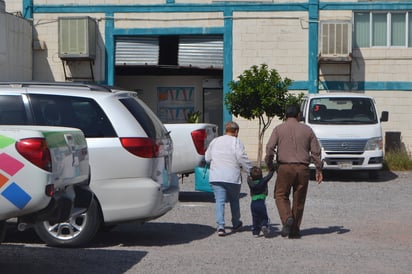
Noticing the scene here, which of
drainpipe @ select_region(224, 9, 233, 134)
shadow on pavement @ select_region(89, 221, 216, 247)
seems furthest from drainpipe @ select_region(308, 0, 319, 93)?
shadow on pavement @ select_region(89, 221, 216, 247)

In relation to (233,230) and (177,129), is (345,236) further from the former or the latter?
(177,129)

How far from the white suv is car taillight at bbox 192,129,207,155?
4.36m

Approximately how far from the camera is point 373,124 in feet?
63.7

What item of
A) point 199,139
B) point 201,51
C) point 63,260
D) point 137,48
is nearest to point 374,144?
point 199,139

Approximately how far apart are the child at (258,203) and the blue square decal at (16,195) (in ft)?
15.3

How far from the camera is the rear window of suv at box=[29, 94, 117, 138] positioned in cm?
972

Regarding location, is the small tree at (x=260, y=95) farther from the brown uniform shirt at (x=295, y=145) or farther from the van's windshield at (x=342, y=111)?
the brown uniform shirt at (x=295, y=145)

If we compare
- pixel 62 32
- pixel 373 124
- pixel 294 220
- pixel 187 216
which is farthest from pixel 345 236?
pixel 62 32

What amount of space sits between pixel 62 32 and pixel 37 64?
1.53 m

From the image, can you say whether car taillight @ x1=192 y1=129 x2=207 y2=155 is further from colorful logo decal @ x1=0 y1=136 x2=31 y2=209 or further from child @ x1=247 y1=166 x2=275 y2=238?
colorful logo decal @ x1=0 y1=136 x2=31 y2=209

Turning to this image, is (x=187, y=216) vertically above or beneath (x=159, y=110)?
beneath

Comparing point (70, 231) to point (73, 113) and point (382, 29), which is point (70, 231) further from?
point (382, 29)

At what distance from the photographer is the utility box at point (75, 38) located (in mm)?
24688

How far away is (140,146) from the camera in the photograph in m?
9.61
